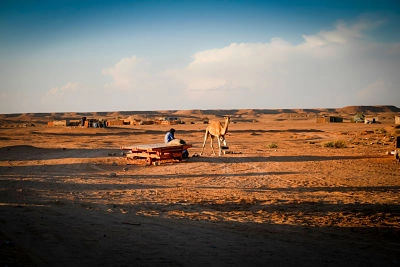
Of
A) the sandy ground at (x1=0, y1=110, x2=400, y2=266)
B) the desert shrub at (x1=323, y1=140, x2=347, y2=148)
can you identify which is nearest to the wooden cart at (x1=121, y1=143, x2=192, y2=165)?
the sandy ground at (x1=0, y1=110, x2=400, y2=266)

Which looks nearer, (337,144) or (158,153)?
(158,153)

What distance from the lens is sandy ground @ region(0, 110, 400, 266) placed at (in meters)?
5.27

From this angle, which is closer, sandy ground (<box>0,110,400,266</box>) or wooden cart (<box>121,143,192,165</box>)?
sandy ground (<box>0,110,400,266</box>)

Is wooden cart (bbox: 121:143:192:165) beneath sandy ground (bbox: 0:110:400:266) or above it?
above

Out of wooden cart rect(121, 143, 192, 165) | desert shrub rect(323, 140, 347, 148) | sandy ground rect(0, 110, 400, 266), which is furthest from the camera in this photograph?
desert shrub rect(323, 140, 347, 148)

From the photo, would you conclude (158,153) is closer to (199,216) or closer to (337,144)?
(199,216)

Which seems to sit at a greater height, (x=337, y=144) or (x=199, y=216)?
(x=337, y=144)

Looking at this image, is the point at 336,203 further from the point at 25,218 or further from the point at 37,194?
the point at 37,194

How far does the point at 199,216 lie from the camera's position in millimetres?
7711

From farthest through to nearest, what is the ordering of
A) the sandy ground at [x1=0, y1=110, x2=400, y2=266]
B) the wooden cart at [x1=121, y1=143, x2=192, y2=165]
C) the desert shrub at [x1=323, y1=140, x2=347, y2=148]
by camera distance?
1. the desert shrub at [x1=323, y1=140, x2=347, y2=148]
2. the wooden cart at [x1=121, y1=143, x2=192, y2=165]
3. the sandy ground at [x1=0, y1=110, x2=400, y2=266]

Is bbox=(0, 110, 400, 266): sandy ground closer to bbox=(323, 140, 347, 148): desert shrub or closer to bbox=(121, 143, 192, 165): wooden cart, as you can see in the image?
bbox=(121, 143, 192, 165): wooden cart

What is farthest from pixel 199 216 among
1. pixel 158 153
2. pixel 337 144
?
pixel 337 144

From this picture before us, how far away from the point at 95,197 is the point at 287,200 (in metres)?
5.52

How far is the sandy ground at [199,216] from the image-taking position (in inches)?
207
